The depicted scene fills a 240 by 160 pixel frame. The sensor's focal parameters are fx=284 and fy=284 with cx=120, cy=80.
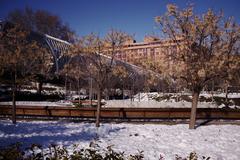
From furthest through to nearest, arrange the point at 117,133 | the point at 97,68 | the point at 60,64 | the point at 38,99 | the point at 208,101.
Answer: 1. the point at 60,64
2. the point at 38,99
3. the point at 208,101
4. the point at 97,68
5. the point at 117,133

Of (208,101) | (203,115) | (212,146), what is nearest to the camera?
(212,146)

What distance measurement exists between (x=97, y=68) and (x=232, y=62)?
7210 millimetres

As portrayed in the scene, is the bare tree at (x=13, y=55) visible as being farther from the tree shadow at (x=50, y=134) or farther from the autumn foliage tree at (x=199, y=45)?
the autumn foliage tree at (x=199, y=45)

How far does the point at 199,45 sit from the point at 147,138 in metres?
5.99

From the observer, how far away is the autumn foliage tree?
14.5m

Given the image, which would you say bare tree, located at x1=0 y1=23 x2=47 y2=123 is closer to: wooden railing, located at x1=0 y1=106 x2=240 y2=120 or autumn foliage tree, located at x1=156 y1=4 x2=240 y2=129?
wooden railing, located at x1=0 y1=106 x2=240 y2=120

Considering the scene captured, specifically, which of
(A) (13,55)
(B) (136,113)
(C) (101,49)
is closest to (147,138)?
(C) (101,49)

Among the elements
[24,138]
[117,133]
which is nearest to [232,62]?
[117,133]

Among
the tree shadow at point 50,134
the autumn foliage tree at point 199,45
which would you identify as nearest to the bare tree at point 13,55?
the tree shadow at point 50,134

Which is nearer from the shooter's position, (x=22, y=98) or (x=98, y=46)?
(x=98, y=46)

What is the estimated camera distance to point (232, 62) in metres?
14.7

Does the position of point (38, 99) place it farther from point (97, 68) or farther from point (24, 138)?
point (24, 138)

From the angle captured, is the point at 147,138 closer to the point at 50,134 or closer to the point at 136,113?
the point at 50,134

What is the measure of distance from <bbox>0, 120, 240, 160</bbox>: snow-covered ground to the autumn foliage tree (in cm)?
212
